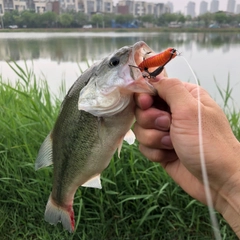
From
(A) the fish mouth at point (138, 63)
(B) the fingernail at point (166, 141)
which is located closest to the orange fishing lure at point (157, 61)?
(A) the fish mouth at point (138, 63)

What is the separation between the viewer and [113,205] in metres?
2.22

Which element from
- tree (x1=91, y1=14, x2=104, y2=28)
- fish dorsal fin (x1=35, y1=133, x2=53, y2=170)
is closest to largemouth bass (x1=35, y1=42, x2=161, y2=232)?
fish dorsal fin (x1=35, y1=133, x2=53, y2=170)

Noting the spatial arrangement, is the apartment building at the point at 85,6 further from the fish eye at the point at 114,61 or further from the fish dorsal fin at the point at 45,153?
the fish eye at the point at 114,61

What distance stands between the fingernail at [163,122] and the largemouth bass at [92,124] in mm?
124

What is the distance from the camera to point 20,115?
8.98ft

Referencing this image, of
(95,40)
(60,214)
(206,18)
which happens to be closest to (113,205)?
(60,214)

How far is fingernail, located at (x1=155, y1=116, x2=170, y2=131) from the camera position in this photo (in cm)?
136

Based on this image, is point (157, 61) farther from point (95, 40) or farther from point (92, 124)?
point (95, 40)

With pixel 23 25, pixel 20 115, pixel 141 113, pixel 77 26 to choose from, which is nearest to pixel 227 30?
pixel 77 26

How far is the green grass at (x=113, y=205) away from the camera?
2132 mm

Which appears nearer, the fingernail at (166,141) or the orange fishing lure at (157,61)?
the orange fishing lure at (157,61)

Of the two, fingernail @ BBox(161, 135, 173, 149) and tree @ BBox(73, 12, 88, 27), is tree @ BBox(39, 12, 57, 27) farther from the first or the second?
fingernail @ BBox(161, 135, 173, 149)

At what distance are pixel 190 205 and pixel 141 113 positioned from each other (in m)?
1.08

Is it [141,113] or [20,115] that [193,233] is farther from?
[20,115]
